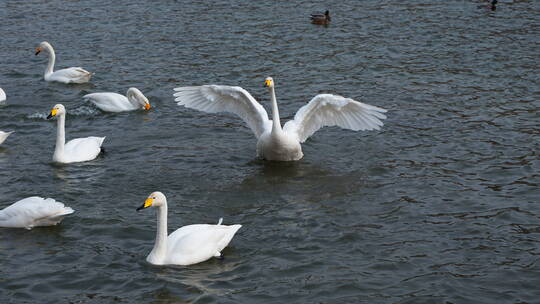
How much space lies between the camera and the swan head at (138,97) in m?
16.5

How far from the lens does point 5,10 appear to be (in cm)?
2586

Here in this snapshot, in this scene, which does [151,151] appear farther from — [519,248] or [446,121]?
[519,248]

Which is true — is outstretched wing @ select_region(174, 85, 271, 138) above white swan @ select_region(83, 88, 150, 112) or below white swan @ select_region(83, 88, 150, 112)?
above

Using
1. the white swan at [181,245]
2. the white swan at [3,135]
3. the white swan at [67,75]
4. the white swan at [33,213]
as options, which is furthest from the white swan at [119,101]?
the white swan at [181,245]

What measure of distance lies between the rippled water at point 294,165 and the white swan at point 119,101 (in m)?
0.29

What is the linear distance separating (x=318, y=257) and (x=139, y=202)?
10.8 ft

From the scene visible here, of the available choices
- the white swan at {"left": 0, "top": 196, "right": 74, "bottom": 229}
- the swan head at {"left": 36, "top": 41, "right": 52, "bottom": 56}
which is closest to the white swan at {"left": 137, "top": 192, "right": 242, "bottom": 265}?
the white swan at {"left": 0, "top": 196, "right": 74, "bottom": 229}

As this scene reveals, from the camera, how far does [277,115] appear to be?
44.6ft

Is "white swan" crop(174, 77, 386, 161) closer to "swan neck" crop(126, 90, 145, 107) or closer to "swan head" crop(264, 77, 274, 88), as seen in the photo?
"swan head" crop(264, 77, 274, 88)

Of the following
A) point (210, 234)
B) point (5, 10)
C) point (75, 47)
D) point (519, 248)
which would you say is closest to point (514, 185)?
point (519, 248)

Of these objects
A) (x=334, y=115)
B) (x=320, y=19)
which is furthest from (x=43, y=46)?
(x=334, y=115)

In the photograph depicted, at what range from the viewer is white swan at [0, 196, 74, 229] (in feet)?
35.4

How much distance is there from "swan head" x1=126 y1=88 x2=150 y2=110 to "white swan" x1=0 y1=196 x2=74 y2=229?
5782 mm

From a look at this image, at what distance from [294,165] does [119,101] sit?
4590mm
